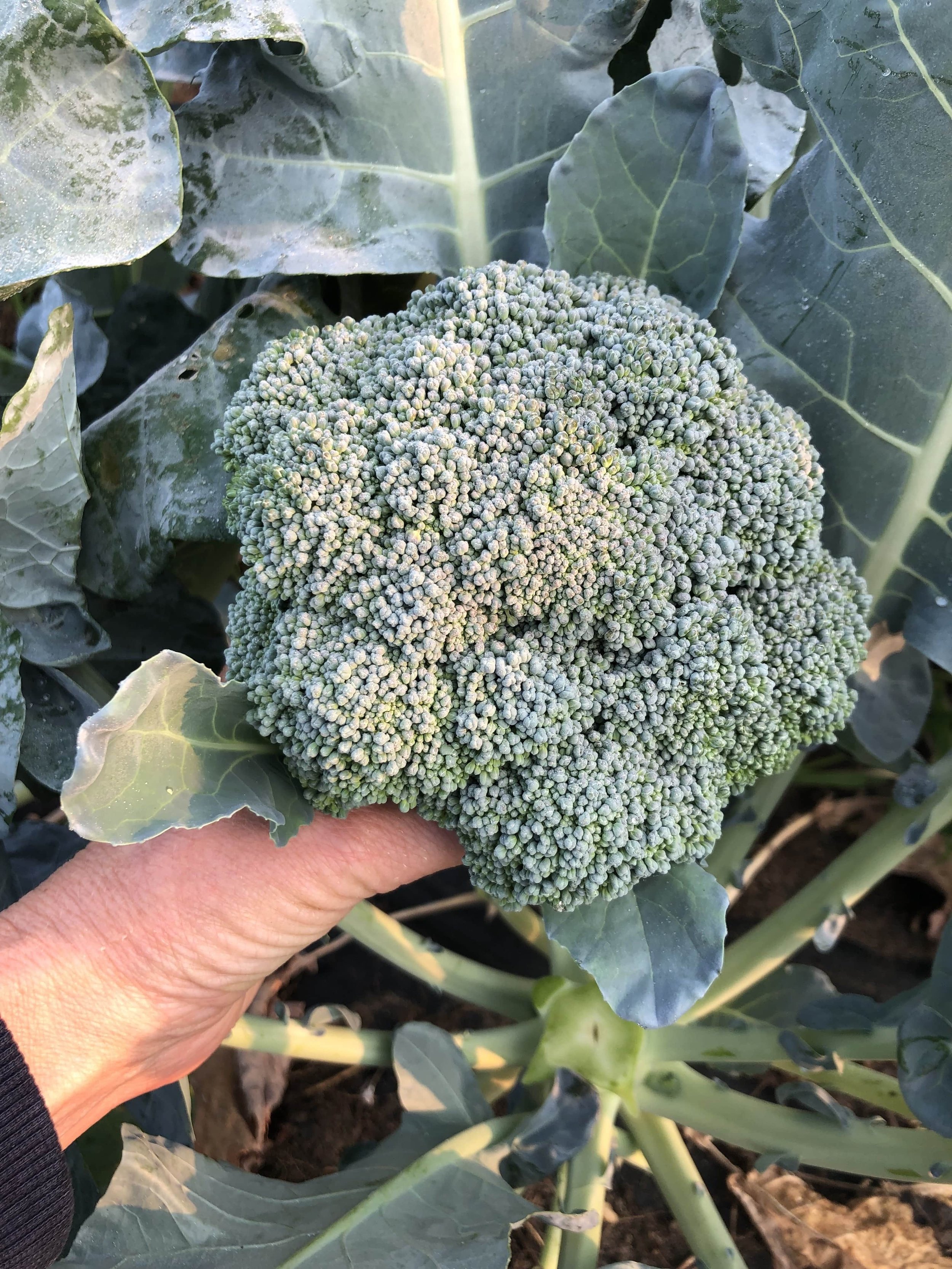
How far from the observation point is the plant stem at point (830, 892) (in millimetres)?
1200

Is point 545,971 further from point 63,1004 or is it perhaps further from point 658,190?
point 658,190

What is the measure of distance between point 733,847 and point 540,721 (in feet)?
2.00

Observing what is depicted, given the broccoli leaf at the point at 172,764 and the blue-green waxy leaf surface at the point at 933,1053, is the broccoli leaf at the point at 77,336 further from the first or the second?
the blue-green waxy leaf surface at the point at 933,1053

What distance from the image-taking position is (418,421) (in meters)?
0.87

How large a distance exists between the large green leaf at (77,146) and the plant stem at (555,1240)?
1297 mm

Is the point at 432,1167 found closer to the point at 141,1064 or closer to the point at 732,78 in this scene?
the point at 141,1064

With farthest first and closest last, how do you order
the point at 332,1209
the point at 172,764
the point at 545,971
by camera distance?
the point at 545,971, the point at 332,1209, the point at 172,764

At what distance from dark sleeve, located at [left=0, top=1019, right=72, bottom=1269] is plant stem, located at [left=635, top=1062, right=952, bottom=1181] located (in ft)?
2.49

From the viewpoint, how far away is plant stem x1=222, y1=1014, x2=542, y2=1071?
1.22 meters

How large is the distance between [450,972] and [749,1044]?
0.45 m

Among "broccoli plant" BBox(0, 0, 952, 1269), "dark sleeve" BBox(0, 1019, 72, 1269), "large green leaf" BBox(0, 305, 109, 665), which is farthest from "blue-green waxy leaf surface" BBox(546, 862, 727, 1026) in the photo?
"large green leaf" BBox(0, 305, 109, 665)

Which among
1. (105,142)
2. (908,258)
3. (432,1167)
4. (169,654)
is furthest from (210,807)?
(908,258)

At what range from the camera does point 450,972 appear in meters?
1.34

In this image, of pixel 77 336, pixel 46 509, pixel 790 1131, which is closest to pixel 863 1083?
pixel 790 1131
